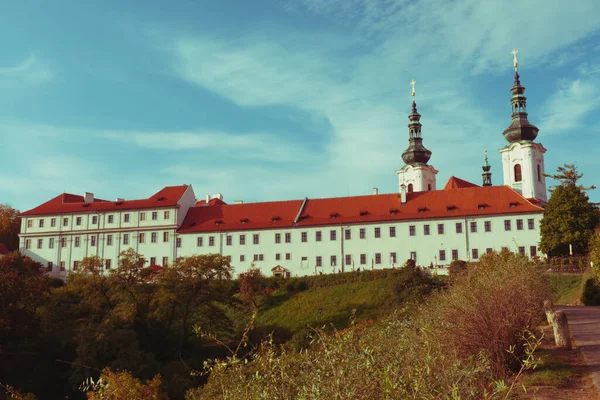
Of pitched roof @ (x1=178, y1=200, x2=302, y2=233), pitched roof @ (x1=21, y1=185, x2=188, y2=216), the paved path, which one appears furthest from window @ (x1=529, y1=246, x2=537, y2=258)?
pitched roof @ (x1=21, y1=185, x2=188, y2=216)

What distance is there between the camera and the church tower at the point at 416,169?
6869 centimetres

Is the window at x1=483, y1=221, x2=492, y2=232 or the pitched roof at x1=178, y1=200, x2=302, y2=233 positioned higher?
the pitched roof at x1=178, y1=200, x2=302, y2=233

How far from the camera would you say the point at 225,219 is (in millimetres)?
60906

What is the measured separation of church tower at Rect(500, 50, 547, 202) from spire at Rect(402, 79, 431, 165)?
32.5 ft

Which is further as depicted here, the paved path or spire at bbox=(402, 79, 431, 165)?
spire at bbox=(402, 79, 431, 165)

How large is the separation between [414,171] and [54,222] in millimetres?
40090

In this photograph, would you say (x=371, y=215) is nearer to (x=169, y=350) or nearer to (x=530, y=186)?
(x=530, y=186)

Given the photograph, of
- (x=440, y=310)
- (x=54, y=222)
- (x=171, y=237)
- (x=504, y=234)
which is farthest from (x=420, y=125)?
(x=440, y=310)

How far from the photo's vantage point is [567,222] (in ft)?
165

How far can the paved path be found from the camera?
1374 cm

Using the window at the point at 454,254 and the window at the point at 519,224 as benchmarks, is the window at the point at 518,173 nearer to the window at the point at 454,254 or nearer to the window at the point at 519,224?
the window at the point at 519,224

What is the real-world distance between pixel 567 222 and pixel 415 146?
945 inches

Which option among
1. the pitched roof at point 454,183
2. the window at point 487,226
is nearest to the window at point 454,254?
the window at point 487,226

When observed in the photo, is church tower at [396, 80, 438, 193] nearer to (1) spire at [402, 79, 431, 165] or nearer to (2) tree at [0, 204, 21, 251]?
(1) spire at [402, 79, 431, 165]
